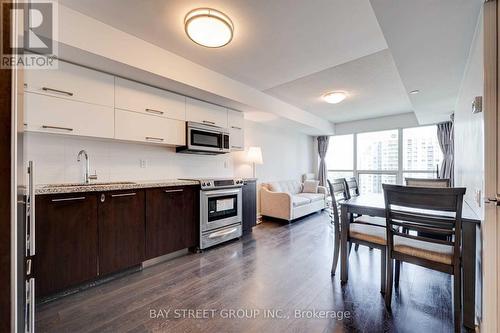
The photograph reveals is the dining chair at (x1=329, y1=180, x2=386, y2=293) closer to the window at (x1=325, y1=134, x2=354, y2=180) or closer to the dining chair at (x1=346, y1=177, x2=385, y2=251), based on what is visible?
the dining chair at (x1=346, y1=177, x2=385, y2=251)

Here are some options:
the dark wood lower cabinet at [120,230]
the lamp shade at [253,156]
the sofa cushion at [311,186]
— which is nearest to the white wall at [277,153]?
the lamp shade at [253,156]

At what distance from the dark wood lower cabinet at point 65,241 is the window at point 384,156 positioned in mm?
6089

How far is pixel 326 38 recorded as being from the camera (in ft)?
7.00

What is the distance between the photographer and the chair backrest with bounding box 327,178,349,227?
7.66 feet

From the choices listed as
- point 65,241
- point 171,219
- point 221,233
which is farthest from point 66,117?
point 221,233

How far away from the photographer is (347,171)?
6.27m

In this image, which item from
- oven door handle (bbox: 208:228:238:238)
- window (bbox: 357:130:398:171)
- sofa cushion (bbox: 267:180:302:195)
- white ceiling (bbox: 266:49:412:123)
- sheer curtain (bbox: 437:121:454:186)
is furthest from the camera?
window (bbox: 357:130:398:171)

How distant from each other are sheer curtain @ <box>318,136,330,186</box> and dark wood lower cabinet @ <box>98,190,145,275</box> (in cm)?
532

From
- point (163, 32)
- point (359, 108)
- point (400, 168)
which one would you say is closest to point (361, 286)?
point (163, 32)

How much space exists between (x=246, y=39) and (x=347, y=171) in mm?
5215

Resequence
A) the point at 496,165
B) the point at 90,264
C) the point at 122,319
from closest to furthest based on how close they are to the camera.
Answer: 1. the point at 496,165
2. the point at 122,319
3. the point at 90,264

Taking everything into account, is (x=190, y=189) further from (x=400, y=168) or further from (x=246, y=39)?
(x=400, y=168)

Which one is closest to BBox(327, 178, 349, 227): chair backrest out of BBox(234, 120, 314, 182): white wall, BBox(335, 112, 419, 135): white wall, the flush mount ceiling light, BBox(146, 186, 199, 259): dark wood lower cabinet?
BBox(146, 186, 199, 259): dark wood lower cabinet

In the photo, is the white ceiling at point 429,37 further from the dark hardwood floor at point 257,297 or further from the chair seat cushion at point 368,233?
the dark hardwood floor at point 257,297
